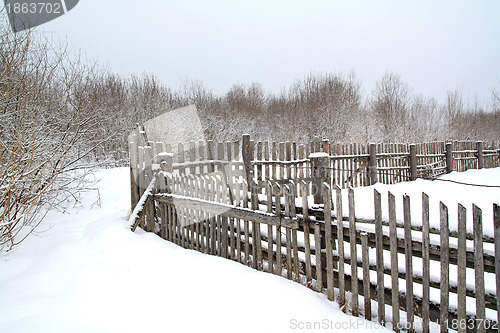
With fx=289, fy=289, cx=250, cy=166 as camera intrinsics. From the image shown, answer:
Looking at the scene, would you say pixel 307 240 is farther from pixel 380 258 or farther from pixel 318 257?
pixel 380 258

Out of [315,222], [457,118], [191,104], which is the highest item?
[191,104]

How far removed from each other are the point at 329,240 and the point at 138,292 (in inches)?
82.0

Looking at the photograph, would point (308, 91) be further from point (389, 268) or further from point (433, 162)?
point (389, 268)

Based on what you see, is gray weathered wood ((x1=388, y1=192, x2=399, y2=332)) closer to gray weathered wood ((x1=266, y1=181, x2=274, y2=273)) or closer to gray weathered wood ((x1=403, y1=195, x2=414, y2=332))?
gray weathered wood ((x1=403, y1=195, x2=414, y2=332))

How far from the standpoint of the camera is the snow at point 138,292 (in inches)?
98.9

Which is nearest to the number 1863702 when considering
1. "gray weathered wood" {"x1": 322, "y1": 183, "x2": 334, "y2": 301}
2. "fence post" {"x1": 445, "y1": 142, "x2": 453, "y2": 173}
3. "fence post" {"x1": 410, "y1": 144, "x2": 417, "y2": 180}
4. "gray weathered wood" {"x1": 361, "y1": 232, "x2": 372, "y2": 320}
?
"gray weathered wood" {"x1": 361, "y1": 232, "x2": 372, "y2": 320}

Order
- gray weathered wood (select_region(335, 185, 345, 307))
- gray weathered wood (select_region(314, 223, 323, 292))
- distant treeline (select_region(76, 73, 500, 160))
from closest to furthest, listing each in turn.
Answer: gray weathered wood (select_region(335, 185, 345, 307)), gray weathered wood (select_region(314, 223, 323, 292)), distant treeline (select_region(76, 73, 500, 160))

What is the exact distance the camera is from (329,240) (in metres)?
2.76

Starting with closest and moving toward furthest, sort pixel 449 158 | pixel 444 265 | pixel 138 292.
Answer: pixel 444 265 < pixel 138 292 < pixel 449 158

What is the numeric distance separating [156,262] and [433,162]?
43.4 ft

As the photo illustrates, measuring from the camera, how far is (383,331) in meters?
2.33

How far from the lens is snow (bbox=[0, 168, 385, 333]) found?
8.24ft

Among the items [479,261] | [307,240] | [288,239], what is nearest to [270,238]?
[288,239]

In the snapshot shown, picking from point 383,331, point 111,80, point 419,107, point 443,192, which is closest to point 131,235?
point 383,331
